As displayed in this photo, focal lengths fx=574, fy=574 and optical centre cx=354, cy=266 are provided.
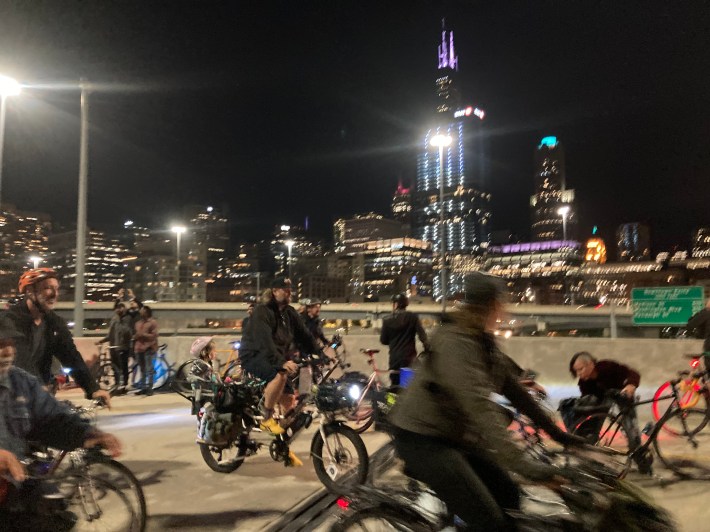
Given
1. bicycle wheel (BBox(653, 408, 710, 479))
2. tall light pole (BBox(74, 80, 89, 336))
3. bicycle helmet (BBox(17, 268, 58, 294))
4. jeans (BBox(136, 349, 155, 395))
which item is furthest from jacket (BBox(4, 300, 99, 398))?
tall light pole (BBox(74, 80, 89, 336))

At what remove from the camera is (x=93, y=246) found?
7538cm

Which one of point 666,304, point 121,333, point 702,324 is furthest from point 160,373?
point 666,304

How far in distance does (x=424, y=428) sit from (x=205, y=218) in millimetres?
93132

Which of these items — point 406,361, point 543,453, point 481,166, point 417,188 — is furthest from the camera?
point 481,166

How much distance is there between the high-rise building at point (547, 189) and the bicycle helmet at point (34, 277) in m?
145

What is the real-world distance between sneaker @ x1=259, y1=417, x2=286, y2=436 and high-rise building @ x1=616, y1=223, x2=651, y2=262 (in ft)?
403

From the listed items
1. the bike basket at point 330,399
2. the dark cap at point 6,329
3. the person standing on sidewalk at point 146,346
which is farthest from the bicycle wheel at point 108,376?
the dark cap at point 6,329

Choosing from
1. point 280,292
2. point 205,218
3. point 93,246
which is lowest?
point 280,292

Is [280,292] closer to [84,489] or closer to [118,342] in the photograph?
[84,489]

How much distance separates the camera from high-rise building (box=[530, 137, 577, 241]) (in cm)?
14712

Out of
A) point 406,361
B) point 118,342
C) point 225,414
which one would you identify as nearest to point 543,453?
point 225,414

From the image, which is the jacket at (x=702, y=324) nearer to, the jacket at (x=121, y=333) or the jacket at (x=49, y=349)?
the jacket at (x=49, y=349)

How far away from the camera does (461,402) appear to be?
8.05 ft

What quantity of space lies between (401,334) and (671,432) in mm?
3432
